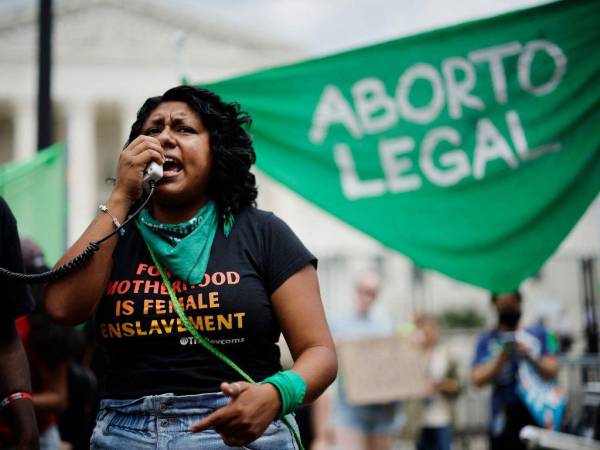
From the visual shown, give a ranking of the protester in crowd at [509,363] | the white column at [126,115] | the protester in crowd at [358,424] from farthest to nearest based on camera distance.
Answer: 1. the white column at [126,115]
2. the protester in crowd at [358,424]
3. the protester in crowd at [509,363]

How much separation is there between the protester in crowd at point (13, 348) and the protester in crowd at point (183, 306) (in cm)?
46

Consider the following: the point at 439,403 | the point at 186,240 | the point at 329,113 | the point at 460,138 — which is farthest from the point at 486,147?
the point at 439,403

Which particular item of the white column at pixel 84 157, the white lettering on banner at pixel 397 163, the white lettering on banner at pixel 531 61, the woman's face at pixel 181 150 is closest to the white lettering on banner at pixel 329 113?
the white lettering on banner at pixel 397 163

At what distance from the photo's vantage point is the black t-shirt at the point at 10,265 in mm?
2674

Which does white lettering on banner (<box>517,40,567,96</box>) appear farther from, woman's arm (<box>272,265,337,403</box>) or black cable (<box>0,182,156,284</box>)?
black cable (<box>0,182,156,284</box>)

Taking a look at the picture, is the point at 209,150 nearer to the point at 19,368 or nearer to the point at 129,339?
the point at 129,339

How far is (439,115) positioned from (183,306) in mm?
2323

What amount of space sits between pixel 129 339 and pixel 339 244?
130ft

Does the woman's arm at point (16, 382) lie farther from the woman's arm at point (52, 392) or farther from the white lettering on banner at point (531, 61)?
the white lettering on banner at point (531, 61)

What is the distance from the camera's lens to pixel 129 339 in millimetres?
2256

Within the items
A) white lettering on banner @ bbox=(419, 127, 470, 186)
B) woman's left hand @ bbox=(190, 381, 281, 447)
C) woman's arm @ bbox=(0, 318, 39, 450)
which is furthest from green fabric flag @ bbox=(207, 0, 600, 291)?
woman's left hand @ bbox=(190, 381, 281, 447)

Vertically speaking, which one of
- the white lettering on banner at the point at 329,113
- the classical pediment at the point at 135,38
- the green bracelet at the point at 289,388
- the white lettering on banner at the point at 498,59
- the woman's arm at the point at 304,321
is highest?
the classical pediment at the point at 135,38

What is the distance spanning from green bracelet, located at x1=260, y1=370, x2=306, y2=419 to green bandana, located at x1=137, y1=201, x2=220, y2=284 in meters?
0.37

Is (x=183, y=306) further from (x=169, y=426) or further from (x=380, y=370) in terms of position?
(x=380, y=370)
